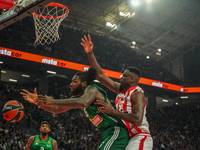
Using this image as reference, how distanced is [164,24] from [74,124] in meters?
15.2

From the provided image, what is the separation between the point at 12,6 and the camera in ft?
18.9

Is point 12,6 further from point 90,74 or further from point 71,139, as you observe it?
point 71,139

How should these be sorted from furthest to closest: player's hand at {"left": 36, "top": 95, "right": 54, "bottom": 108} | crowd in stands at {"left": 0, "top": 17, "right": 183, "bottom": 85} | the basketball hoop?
crowd in stands at {"left": 0, "top": 17, "right": 183, "bottom": 85}
the basketball hoop
player's hand at {"left": 36, "top": 95, "right": 54, "bottom": 108}

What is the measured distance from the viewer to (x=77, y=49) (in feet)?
64.7

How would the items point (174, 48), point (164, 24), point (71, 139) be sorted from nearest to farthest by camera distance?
point (71, 139)
point (164, 24)
point (174, 48)

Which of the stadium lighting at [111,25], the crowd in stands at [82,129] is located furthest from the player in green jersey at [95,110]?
the stadium lighting at [111,25]

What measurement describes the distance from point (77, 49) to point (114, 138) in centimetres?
1719

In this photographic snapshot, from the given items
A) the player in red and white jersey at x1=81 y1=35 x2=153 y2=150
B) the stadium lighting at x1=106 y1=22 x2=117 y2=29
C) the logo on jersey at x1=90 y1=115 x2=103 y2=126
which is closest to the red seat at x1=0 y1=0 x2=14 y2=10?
the player in red and white jersey at x1=81 y1=35 x2=153 y2=150

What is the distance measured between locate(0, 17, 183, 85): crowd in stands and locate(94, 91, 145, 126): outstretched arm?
1348 centimetres

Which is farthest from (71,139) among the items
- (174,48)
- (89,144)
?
(174,48)

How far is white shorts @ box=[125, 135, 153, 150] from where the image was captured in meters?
2.97

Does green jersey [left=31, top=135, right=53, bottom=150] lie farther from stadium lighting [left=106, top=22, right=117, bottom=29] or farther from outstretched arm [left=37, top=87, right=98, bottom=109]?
stadium lighting [left=106, top=22, right=117, bottom=29]

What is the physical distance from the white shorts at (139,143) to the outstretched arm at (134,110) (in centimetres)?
24

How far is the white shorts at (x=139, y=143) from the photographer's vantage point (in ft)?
9.76
